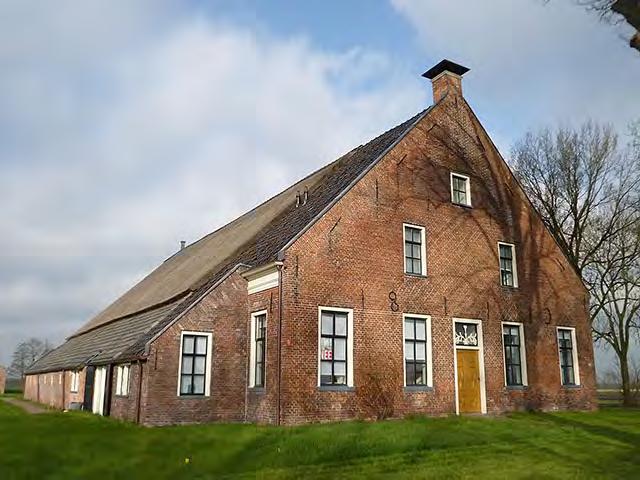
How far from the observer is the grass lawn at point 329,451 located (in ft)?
31.0

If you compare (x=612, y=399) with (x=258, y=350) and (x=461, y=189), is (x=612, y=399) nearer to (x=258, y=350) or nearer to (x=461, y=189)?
(x=461, y=189)

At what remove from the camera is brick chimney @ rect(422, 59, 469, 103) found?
21.1 m

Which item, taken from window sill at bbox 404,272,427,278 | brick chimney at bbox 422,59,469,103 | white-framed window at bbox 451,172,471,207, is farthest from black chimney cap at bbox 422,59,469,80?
window sill at bbox 404,272,427,278

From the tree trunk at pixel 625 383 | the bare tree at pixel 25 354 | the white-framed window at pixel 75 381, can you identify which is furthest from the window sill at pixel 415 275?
the bare tree at pixel 25 354

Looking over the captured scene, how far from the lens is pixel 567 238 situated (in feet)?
103

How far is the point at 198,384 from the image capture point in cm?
1628

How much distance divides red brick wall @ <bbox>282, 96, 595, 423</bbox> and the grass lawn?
Answer: 5.48ft

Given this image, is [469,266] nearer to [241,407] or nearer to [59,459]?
[241,407]

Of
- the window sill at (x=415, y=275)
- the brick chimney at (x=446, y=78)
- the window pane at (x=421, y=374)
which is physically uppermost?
the brick chimney at (x=446, y=78)

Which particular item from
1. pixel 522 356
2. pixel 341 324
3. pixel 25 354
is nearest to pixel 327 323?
pixel 341 324

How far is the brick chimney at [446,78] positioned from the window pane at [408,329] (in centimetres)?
874

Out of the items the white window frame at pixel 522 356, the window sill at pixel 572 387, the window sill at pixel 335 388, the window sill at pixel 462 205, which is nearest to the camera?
the window sill at pixel 335 388

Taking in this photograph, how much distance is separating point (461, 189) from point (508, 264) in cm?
347

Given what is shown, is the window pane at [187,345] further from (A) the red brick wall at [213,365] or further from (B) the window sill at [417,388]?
(B) the window sill at [417,388]
